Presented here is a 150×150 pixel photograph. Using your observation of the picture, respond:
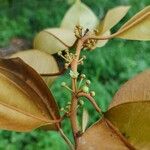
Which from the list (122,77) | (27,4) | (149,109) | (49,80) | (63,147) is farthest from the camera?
(27,4)

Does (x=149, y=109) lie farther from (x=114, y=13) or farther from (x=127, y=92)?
(x=114, y=13)

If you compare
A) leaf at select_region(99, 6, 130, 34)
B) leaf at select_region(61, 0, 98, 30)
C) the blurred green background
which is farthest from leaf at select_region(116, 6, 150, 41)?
the blurred green background

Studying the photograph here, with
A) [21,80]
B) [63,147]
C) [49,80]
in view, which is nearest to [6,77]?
[21,80]

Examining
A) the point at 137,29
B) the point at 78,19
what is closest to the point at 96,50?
the point at 78,19

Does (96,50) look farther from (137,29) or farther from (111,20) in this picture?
(137,29)

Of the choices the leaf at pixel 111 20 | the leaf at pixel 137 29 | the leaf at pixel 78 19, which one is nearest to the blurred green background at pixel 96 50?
the leaf at pixel 78 19

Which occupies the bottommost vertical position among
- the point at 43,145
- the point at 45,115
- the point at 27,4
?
the point at 43,145
